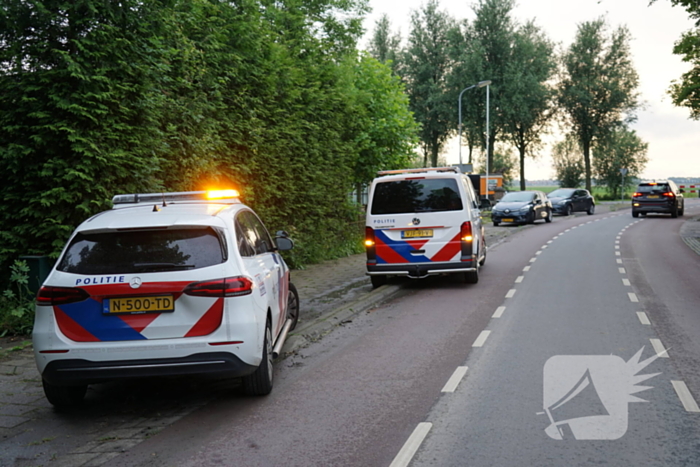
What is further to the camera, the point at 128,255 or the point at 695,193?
the point at 695,193

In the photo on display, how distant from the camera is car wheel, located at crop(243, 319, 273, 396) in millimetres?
5668

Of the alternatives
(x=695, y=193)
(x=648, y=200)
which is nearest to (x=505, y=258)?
(x=648, y=200)

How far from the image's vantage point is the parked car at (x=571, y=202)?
40.5 metres

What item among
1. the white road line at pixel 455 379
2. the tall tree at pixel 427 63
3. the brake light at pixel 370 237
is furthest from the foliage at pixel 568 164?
the white road line at pixel 455 379

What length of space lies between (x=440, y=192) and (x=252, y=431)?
785 centimetres

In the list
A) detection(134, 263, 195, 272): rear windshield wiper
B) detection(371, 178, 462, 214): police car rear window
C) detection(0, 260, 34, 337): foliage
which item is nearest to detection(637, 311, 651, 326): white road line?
detection(371, 178, 462, 214): police car rear window

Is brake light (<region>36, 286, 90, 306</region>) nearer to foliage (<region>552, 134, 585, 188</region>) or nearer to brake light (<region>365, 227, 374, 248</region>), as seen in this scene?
brake light (<region>365, 227, 374, 248</region>)

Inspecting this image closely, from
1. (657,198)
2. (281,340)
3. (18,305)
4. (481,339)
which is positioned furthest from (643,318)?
(657,198)

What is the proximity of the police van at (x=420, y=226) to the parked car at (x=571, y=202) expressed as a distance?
1191 inches

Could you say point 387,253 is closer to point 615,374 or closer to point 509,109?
point 615,374

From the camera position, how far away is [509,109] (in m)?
50.2

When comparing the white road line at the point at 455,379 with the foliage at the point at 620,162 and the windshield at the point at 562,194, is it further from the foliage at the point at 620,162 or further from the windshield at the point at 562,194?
the foliage at the point at 620,162

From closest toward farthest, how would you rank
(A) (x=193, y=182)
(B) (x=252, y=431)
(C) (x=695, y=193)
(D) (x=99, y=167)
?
1. (B) (x=252, y=431)
2. (D) (x=99, y=167)
3. (A) (x=193, y=182)
4. (C) (x=695, y=193)

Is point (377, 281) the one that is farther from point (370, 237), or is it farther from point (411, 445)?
point (411, 445)
